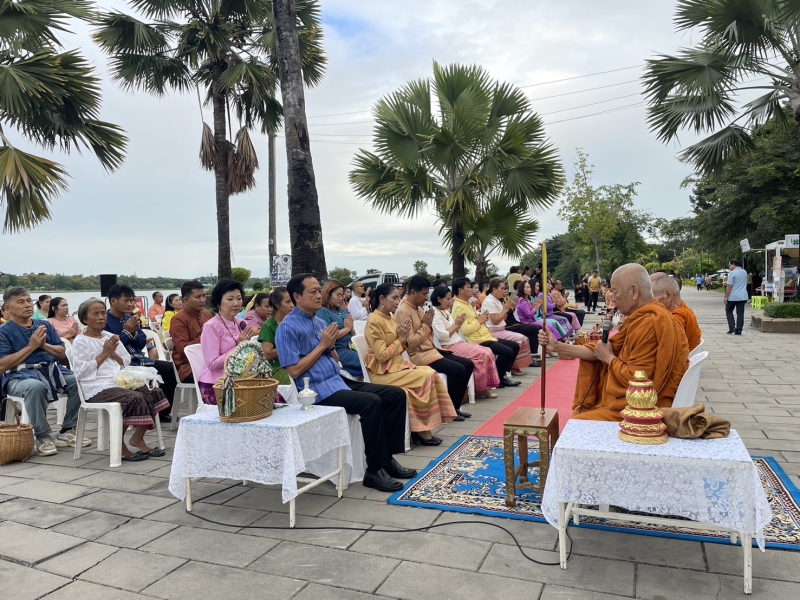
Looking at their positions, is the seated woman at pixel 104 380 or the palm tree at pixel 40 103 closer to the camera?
the seated woman at pixel 104 380

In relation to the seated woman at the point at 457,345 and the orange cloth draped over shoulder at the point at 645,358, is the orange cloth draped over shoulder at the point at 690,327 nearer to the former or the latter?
the orange cloth draped over shoulder at the point at 645,358

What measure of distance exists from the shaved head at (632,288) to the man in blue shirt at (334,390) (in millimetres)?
1743

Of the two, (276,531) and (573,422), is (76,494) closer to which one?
(276,531)

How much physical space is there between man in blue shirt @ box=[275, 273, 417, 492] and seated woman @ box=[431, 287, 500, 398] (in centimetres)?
269

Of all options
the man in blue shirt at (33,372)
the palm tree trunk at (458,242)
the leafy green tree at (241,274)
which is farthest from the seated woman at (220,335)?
the leafy green tree at (241,274)

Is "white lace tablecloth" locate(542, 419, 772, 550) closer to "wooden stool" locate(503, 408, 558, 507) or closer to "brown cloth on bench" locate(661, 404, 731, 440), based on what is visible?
"brown cloth on bench" locate(661, 404, 731, 440)

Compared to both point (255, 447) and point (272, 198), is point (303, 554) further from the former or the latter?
point (272, 198)

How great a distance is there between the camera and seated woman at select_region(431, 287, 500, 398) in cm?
710

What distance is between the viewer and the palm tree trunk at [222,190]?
43.5ft

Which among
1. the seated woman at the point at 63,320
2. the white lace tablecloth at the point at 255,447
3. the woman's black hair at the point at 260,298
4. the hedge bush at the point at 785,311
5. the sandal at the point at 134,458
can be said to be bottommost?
the sandal at the point at 134,458

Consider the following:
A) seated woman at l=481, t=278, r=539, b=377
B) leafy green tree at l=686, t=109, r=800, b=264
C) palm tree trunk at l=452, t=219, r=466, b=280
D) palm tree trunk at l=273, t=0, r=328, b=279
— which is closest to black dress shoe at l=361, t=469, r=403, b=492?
palm tree trunk at l=273, t=0, r=328, b=279

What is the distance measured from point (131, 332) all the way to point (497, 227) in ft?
24.6

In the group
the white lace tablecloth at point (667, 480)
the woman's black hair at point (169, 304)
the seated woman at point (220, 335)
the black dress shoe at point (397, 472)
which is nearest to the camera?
the white lace tablecloth at point (667, 480)

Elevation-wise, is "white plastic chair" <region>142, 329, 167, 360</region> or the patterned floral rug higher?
"white plastic chair" <region>142, 329, 167, 360</region>
